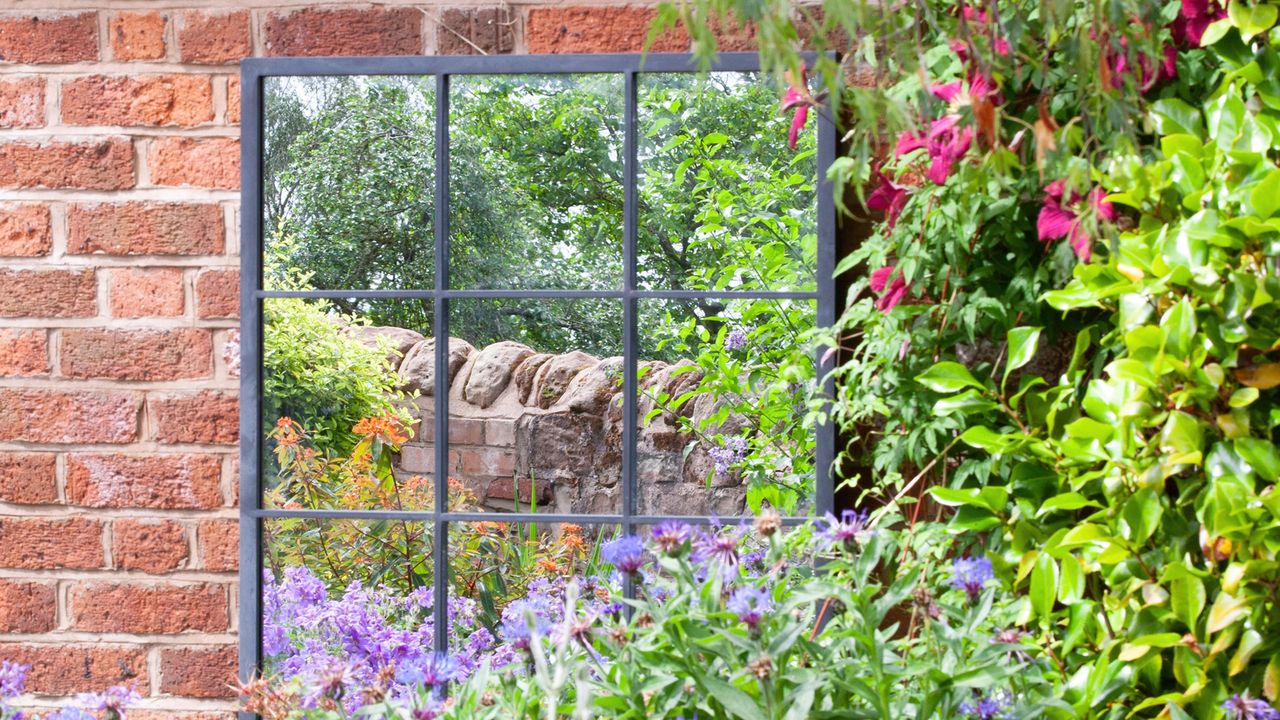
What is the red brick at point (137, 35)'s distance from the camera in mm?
2229

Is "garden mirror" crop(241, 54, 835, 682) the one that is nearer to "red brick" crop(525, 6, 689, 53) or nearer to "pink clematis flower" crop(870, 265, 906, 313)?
"red brick" crop(525, 6, 689, 53)

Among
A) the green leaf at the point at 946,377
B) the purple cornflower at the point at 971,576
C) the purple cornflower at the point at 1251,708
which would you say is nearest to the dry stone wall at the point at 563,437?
the green leaf at the point at 946,377

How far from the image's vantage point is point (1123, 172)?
4.90 feet

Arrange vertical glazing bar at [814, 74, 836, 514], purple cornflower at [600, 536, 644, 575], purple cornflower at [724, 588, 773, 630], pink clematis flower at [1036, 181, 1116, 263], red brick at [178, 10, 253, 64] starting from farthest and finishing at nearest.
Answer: red brick at [178, 10, 253, 64] < vertical glazing bar at [814, 74, 836, 514] < pink clematis flower at [1036, 181, 1116, 263] < purple cornflower at [600, 536, 644, 575] < purple cornflower at [724, 588, 773, 630]

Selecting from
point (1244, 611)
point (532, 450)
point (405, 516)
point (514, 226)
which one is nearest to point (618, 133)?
point (514, 226)

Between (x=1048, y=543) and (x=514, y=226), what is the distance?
108cm

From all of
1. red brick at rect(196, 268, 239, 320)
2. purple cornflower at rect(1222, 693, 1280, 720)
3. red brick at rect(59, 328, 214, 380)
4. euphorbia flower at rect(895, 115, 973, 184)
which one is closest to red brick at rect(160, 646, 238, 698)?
red brick at rect(59, 328, 214, 380)

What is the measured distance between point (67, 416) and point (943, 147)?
63.7 inches

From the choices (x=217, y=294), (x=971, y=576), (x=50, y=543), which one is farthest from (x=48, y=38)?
(x=971, y=576)

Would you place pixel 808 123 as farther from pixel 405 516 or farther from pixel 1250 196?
pixel 405 516

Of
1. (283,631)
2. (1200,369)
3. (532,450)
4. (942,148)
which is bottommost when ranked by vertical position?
(283,631)

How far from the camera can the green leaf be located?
6.00 feet

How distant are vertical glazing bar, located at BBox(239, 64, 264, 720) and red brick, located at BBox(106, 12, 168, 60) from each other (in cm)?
18

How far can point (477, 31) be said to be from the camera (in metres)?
2.21
